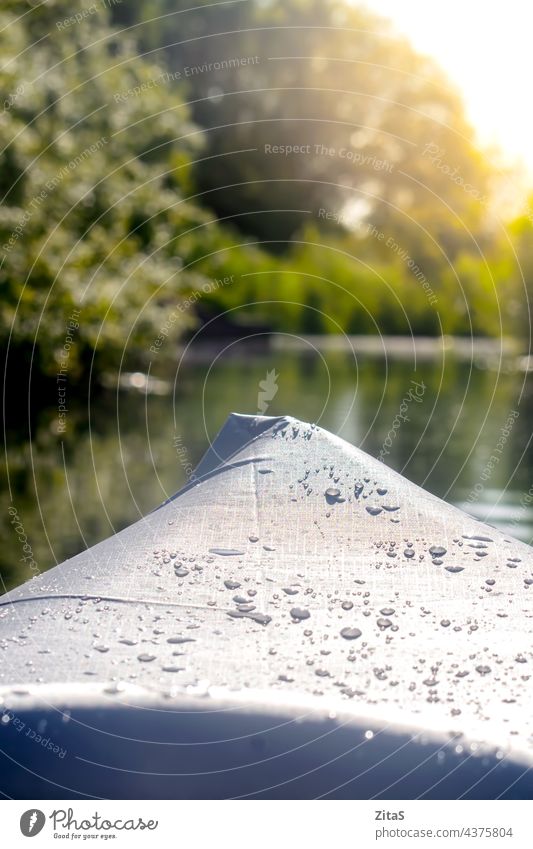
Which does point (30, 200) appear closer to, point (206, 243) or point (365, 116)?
point (206, 243)

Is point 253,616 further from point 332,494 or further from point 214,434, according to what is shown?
point 214,434

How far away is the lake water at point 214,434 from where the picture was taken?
5426 mm

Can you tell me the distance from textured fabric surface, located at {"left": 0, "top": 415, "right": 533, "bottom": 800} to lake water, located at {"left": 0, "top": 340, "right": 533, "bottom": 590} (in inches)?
67.8

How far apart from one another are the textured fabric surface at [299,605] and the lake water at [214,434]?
5.65 feet

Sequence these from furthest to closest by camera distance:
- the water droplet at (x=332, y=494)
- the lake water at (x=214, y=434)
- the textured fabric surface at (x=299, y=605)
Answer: the lake water at (x=214, y=434) < the water droplet at (x=332, y=494) < the textured fabric surface at (x=299, y=605)

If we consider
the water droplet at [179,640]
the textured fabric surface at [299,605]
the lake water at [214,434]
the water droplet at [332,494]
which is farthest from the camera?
the lake water at [214,434]

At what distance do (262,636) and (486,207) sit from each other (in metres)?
25.5

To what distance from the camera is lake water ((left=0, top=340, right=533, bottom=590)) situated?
5426 millimetres

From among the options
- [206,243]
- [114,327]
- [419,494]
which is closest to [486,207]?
[206,243]

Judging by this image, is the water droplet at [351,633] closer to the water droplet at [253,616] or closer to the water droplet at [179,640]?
the water droplet at [253,616]

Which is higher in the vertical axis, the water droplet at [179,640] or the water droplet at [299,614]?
the water droplet at [299,614]

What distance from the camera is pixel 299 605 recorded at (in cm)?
216

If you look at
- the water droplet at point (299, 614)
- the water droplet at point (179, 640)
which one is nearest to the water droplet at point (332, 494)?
the water droplet at point (299, 614)

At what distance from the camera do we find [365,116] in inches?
1302
